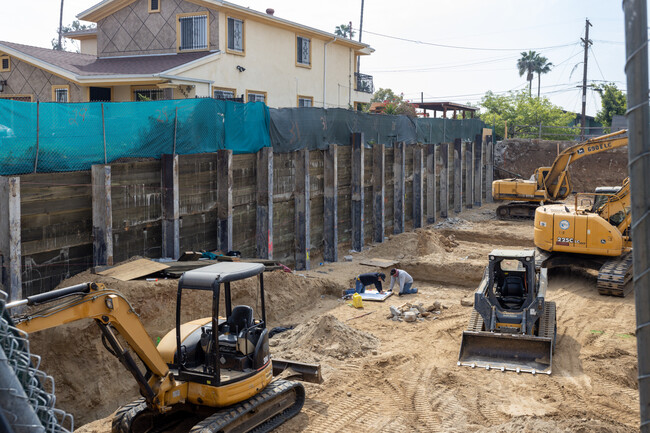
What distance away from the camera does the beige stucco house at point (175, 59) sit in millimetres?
22047

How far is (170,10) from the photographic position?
2433 cm

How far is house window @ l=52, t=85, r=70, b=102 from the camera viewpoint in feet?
74.0

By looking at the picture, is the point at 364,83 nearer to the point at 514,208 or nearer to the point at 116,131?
the point at 514,208

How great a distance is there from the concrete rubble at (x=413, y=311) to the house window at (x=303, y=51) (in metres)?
16.7

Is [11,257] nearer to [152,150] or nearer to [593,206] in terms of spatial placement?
[152,150]

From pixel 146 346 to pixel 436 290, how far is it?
11086mm

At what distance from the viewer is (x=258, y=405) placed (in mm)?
7910

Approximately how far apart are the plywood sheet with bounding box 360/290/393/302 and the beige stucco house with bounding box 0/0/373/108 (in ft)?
33.2

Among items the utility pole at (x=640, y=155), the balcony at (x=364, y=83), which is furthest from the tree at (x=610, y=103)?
the utility pole at (x=640, y=155)

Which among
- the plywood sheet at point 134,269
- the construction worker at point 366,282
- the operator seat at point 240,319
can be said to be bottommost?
the construction worker at point 366,282

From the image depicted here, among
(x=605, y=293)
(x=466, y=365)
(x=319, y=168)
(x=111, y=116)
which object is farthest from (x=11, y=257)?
(x=605, y=293)

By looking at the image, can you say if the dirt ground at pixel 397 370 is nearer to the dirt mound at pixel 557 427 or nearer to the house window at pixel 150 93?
the dirt mound at pixel 557 427

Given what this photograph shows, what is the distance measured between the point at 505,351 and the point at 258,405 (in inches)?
202

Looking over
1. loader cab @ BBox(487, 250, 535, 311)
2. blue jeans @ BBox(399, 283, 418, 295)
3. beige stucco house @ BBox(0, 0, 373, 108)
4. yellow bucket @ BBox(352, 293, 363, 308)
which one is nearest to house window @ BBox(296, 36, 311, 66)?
beige stucco house @ BBox(0, 0, 373, 108)
